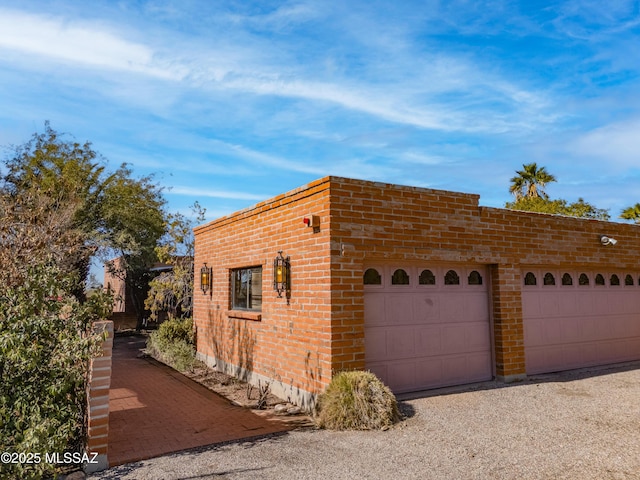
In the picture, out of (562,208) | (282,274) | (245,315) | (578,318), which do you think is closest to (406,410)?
(282,274)

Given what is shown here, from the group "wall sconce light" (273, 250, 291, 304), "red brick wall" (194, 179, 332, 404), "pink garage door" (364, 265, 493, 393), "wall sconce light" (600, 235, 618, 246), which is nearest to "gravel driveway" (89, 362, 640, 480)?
"pink garage door" (364, 265, 493, 393)

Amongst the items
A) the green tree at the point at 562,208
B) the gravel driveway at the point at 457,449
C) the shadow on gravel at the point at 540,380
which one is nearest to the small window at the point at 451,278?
the shadow on gravel at the point at 540,380

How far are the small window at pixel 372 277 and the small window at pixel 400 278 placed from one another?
278 millimetres

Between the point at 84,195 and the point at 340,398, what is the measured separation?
1547cm

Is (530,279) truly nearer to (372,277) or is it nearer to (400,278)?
(400,278)

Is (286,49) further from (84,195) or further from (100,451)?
(84,195)

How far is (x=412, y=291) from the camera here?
7480 mm

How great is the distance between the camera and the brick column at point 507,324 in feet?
26.6

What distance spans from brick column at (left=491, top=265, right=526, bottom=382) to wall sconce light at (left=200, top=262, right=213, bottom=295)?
669cm

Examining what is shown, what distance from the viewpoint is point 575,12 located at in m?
8.44

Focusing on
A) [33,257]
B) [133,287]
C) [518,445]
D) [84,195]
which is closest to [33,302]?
[33,257]

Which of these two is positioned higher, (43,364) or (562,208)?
(562,208)

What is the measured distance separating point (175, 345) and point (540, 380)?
8.74m

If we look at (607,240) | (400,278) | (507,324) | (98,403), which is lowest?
(98,403)
